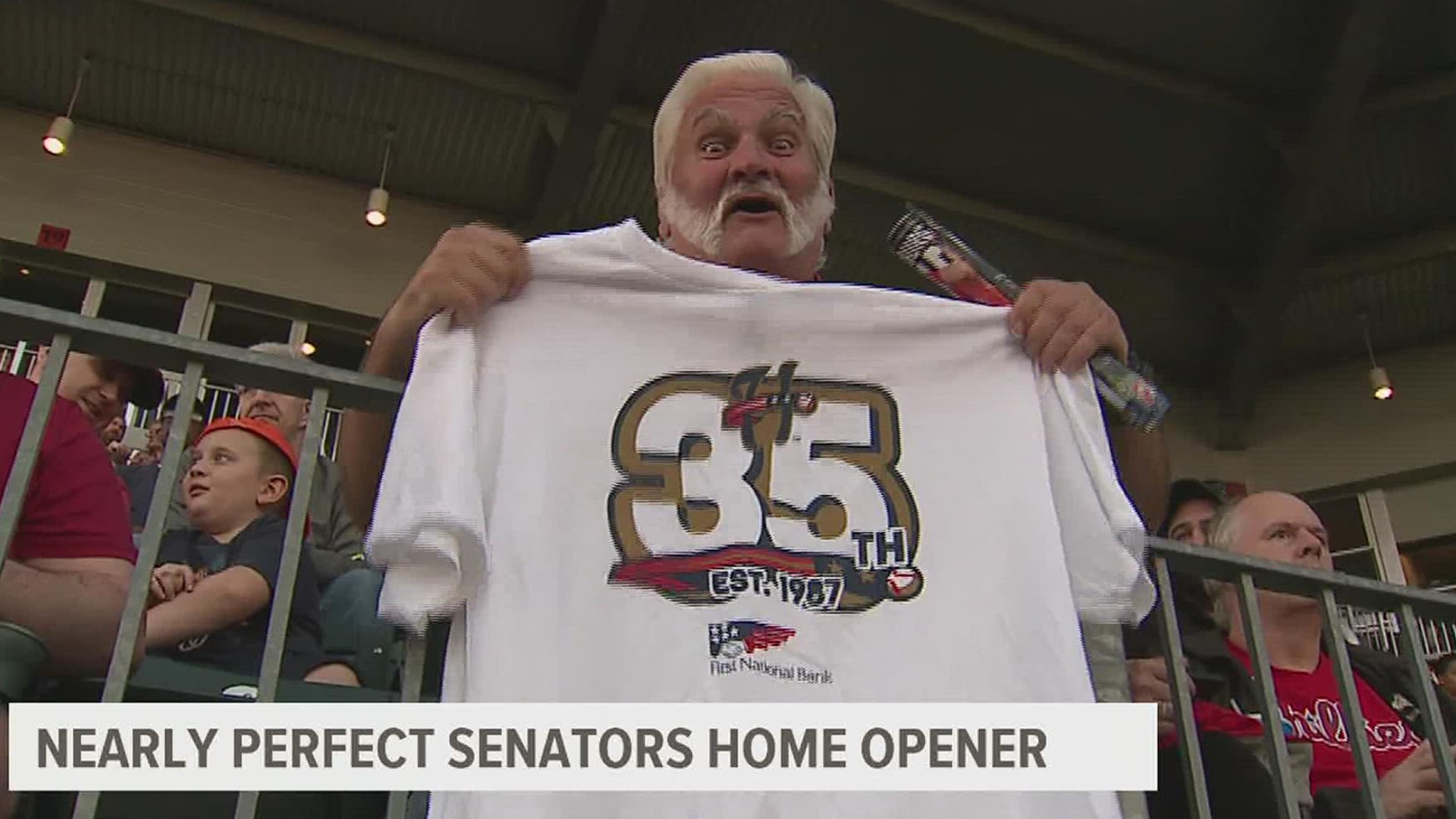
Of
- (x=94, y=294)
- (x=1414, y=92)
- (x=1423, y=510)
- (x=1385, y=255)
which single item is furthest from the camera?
(x=1423, y=510)

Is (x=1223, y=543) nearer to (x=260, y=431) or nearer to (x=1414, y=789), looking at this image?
(x=1414, y=789)

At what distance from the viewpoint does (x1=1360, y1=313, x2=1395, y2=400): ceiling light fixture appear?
7922 millimetres

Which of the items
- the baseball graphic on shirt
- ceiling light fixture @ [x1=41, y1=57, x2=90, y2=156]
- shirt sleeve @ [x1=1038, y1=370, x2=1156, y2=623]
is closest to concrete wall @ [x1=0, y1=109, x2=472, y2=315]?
ceiling light fixture @ [x1=41, y1=57, x2=90, y2=156]

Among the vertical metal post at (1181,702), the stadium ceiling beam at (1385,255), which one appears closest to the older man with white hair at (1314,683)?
the vertical metal post at (1181,702)

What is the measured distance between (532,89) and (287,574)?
A: 5.65 meters

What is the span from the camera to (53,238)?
21.4ft

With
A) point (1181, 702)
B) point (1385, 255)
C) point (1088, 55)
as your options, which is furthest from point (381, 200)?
point (1385, 255)

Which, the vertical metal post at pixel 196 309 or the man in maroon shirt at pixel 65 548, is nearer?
the man in maroon shirt at pixel 65 548

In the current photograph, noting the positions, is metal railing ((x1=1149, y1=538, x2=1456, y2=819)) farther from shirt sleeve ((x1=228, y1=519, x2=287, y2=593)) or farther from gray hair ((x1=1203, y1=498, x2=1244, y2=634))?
shirt sleeve ((x1=228, y1=519, x2=287, y2=593))

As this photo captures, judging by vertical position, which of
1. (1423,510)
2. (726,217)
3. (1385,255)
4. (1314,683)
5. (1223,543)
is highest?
(1385,255)

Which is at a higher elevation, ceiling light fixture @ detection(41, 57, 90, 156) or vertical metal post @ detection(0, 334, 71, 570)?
ceiling light fixture @ detection(41, 57, 90, 156)

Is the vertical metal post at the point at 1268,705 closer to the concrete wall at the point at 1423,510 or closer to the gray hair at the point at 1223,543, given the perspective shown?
the gray hair at the point at 1223,543

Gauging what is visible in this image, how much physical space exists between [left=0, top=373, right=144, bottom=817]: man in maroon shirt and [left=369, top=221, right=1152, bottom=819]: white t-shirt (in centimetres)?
44

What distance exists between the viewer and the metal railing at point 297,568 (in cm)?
141
